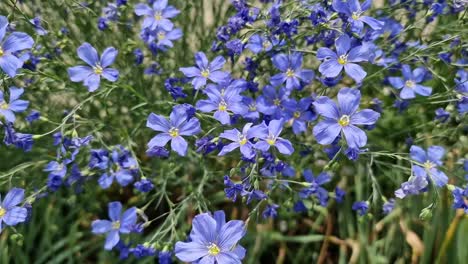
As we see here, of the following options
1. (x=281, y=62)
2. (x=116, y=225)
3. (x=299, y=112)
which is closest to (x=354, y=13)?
(x=281, y=62)

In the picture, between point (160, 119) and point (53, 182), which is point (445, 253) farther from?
point (53, 182)

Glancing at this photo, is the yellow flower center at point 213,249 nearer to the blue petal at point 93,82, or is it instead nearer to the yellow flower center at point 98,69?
the blue petal at point 93,82

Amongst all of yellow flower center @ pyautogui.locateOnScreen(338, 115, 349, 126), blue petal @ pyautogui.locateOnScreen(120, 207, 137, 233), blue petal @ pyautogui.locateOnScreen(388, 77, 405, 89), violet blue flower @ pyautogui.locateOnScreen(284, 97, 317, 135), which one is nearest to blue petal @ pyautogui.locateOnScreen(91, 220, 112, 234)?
blue petal @ pyautogui.locateOnScreen(120, 207, 137, 233)

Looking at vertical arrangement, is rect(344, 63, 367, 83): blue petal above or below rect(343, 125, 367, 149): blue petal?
above

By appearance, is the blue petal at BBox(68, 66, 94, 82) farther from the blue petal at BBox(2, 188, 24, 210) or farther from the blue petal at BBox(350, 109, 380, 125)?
the blue petal at BBox(350, 109, 380, 125)

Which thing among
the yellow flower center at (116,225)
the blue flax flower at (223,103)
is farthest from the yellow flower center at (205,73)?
the yellow flower center at (116,225)
